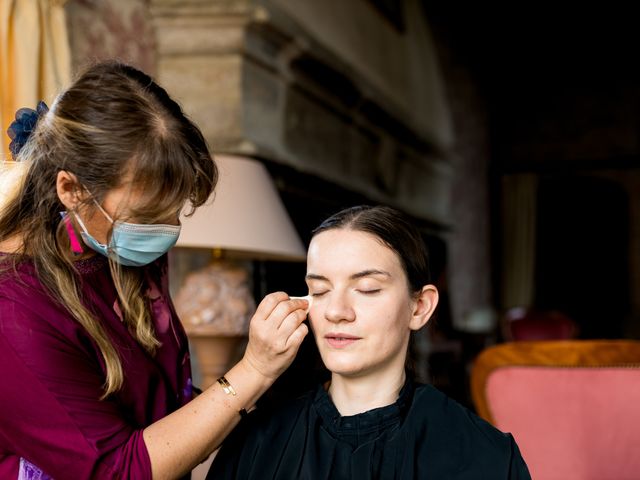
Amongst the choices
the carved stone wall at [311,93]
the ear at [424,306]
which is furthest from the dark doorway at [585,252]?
the ear at [424,306]

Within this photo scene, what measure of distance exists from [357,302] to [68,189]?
0.52 meters

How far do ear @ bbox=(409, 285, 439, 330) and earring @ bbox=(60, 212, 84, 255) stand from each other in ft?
2.03

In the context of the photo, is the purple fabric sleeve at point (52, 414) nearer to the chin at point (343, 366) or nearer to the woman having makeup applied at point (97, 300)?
the woman having makeup applied at point (97, 300)

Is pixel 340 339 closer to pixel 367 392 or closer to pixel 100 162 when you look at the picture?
pixel 367 392

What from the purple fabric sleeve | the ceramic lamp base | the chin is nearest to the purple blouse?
the purple fabric sleeve

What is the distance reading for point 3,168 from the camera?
4.70 ft

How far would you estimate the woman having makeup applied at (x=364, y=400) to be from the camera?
4.47ft

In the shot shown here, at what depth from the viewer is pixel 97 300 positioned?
1398 millimetres

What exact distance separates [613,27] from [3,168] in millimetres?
7998

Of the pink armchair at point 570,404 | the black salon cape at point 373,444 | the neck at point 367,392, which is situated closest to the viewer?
the black salon cape at point 373,444

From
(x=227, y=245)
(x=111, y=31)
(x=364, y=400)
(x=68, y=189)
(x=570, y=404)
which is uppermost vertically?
(x=111, y=31)

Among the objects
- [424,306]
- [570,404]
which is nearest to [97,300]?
[424,306]

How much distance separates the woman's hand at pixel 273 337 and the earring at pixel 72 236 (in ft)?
1.10

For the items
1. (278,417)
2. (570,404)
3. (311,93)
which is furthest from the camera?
(311,93)
